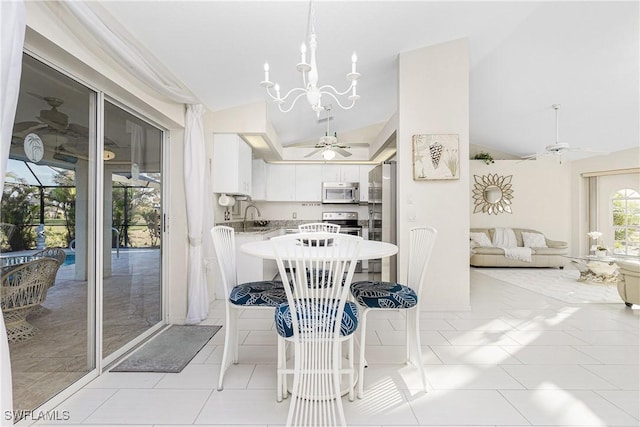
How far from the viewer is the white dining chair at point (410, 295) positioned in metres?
1.90

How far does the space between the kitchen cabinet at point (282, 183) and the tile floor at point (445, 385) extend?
3.28m

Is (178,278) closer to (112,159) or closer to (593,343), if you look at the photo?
(112,159)

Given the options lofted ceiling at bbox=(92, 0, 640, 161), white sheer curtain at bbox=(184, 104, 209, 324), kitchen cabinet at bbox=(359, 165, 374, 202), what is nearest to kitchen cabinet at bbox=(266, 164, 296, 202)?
lofted ceiling at bbox=(92, 0, 640, 161)

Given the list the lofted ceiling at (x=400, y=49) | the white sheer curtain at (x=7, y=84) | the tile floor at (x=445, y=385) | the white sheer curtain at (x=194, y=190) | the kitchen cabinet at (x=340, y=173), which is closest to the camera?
the white sheer curtain at (x=7, y=84)

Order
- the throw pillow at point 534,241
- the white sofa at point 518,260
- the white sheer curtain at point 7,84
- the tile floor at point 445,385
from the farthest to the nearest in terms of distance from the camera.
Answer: the throw pillow at point 534,241
the white sofa at point 518,260
the tile floor at point 445,385
the white sheer curtain at point 7,84

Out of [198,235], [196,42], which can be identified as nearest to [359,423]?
[198,235]

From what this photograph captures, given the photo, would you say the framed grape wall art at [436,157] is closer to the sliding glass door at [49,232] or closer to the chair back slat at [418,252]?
the chair back slat at [418,252]

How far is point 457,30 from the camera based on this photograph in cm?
305

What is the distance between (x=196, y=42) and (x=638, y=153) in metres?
7.36

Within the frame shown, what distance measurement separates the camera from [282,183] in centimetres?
589

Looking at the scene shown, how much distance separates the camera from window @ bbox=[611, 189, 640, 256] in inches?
234

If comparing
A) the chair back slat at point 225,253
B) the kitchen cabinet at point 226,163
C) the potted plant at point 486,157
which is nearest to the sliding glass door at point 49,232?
the chair back slat at point 225,253

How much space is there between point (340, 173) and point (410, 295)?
4118 mm

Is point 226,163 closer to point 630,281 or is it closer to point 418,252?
point 418,252
